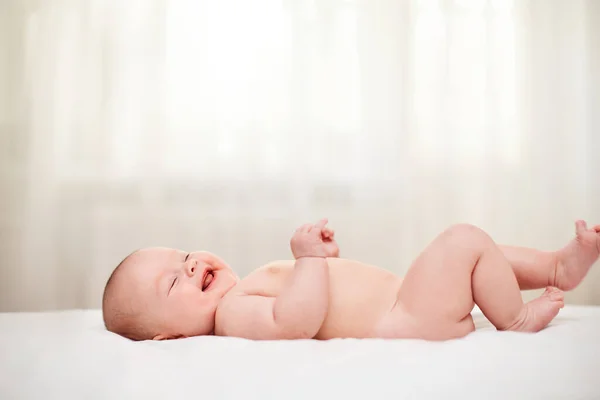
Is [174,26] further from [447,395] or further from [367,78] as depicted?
[447,395]

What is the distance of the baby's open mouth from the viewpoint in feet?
3.47

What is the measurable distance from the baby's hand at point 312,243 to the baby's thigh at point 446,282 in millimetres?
155

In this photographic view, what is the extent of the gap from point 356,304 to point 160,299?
1.09ft

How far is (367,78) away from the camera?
5.95 feet

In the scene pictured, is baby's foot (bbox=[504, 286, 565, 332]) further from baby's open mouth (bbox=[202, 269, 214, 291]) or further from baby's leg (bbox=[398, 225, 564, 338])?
baby's open mouth (bbox=[202, 269, 214, 291])

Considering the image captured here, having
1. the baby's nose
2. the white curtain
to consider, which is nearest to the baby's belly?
the baby's nose

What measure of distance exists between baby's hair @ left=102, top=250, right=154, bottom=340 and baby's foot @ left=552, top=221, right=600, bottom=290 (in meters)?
0.73

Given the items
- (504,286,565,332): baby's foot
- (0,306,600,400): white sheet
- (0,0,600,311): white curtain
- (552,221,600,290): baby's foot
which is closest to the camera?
(0,306,600,400): white sheet

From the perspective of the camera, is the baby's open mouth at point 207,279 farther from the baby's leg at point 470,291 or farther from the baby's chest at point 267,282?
the baby's leg at point 470,291

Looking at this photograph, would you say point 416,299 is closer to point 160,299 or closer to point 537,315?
point 537,315

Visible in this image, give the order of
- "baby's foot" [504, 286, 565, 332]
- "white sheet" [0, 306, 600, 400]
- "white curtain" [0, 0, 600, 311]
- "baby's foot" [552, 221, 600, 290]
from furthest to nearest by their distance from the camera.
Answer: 1. "white curtain" [0, 0, 600, 311]
2. "baby's foot" [552, 221, 600, 290]
3. "baby's foot" [504, 286, 565, 332]
4. "white sheet" [0, 306, 600, 400]

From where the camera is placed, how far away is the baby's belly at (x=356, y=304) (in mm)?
950

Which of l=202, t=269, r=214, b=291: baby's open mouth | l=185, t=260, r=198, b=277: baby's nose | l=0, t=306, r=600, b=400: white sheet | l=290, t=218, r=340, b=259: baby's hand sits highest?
l=290, t=218, r=340, b=259: baby's hand

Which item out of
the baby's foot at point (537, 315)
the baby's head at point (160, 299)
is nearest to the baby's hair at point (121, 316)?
the baby's head at point (160, 299)
